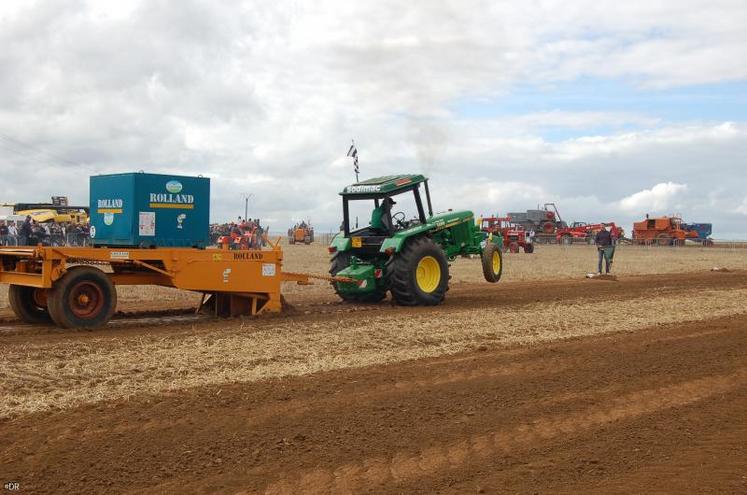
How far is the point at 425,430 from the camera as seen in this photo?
5.87m

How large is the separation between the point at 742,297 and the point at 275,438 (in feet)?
42.1

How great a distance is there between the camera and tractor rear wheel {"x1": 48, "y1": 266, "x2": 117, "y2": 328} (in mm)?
10242

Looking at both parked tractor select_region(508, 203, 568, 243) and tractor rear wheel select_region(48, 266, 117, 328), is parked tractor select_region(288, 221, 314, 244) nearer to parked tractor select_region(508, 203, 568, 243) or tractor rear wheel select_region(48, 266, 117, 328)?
parked tractor select_region(508, 203, 568, 243)

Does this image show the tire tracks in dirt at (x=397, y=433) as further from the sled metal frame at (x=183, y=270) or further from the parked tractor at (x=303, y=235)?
the parked tractor at (x=303, y=235)

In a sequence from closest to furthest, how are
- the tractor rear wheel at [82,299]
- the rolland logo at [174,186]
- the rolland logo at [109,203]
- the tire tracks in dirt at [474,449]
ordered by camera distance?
the tire tracks in dirt at [474,449] → the tractor rear wheel at [82,299] → the rolland logo at [109,203] → the rolland logo at [174,186]

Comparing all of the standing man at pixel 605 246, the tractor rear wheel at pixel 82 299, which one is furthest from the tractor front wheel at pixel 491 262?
the standing man at pixel 605 246

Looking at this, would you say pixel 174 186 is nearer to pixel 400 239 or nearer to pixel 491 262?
pixel 400 239

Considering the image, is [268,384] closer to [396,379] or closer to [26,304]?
[396,379]

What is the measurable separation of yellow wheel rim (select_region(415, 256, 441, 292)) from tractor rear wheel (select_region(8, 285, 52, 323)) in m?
5.90

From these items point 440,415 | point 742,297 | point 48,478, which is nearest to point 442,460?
point 440,415

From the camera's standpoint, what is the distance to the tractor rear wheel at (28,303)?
11.2 metres

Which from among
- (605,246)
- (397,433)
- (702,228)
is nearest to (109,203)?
(397,433)

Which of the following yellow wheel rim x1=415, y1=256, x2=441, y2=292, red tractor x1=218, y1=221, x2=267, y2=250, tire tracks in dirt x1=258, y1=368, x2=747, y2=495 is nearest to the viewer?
tire tracks in dirt x1=258, y1=368, x2=747, y2=495

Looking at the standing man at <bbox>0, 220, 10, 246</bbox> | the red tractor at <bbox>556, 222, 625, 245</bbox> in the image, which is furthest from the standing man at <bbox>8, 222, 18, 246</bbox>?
the red tractor at <bbox>556, 222, 625, 245</bbox>
